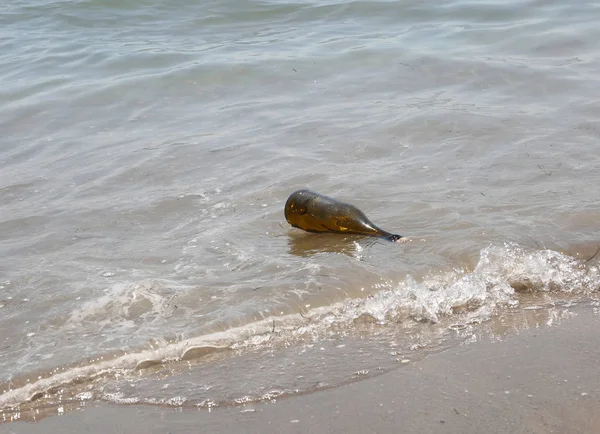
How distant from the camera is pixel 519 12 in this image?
11070 mm

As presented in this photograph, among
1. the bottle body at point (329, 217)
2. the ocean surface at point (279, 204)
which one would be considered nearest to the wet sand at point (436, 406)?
the ocean surface at point (279, 204)

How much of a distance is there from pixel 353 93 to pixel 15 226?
3.74 metres

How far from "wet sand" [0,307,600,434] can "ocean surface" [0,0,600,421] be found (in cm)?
9

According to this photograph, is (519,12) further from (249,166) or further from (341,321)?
(341,321)

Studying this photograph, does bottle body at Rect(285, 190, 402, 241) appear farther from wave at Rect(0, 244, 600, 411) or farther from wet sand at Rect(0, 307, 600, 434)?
wet sand at Rect(0, 307, 600, 434)

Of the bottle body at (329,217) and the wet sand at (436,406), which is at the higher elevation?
the bottle body at (329,217)

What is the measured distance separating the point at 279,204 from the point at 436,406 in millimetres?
2473

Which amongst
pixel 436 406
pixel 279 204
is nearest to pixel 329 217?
pixel 279 204

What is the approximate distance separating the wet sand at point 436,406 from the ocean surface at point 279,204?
0.09 meters

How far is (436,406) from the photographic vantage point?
9.84 ft

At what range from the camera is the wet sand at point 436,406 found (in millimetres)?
2881

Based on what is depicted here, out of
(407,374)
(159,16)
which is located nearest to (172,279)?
(407,374)

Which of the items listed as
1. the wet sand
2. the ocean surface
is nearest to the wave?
the ocean surface

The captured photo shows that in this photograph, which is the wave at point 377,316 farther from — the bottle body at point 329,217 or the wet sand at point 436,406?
the bottle body at point 329,217
